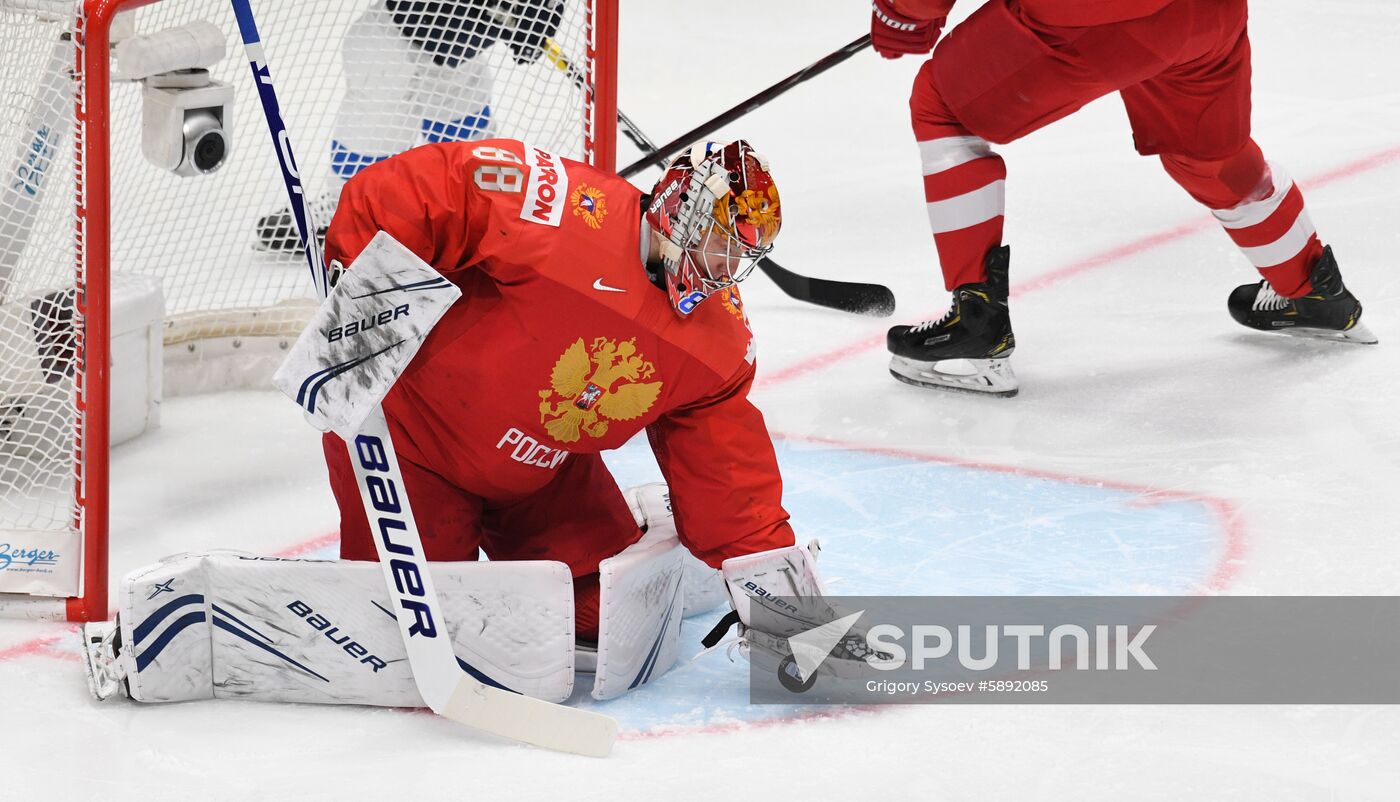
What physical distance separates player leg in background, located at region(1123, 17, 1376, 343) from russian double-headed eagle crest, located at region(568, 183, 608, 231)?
5.22 ft

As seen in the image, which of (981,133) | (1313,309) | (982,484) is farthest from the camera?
(1313,309)

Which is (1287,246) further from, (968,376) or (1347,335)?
(968,376)

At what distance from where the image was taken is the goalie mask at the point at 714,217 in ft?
7.20

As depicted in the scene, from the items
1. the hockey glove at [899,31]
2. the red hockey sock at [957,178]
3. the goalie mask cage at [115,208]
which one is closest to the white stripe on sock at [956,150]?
the red hockey sock at [957,178]

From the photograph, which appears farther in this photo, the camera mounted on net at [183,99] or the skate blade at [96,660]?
the camera mounted on net at [183,99]

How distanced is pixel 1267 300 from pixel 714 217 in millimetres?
2222

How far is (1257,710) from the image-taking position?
240 cm

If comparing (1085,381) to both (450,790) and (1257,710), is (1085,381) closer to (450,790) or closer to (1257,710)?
(1257,710)

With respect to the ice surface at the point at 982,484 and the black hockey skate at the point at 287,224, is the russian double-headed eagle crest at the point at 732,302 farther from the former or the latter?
the black hockey skate at the point at 287,224

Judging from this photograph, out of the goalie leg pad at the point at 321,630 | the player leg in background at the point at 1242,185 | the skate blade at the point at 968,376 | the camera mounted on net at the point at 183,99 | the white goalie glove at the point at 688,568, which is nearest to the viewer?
the goalie leg pad at the point at 321,630

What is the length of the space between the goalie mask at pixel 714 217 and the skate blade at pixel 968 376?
5.29ft

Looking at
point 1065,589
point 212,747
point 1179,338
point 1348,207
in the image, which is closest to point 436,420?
point 212,747

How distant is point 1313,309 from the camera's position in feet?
12.9

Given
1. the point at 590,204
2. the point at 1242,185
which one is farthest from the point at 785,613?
the point at 1242,185
